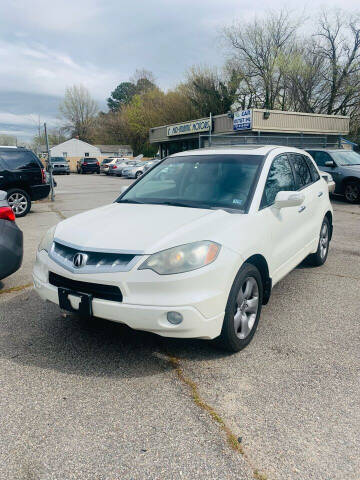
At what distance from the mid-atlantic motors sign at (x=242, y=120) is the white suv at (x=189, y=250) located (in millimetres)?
20425

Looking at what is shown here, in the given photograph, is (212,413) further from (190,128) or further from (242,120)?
(190,128)

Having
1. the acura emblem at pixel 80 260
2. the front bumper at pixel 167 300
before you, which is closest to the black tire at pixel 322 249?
the front bumper at pixel 167 300

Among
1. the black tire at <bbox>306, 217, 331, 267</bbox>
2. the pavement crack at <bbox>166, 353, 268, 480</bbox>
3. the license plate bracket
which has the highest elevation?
the license plate bracket

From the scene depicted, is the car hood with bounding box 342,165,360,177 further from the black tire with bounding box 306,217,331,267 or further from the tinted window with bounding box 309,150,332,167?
the black tire with bounding box 306,217,331,267

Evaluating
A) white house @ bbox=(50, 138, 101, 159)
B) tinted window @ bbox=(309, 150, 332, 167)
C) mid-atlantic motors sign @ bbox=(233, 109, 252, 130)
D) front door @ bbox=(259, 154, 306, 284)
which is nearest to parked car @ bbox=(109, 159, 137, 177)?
mid-atlantic motors sign @ bbox=(233, 109, 252, 130)

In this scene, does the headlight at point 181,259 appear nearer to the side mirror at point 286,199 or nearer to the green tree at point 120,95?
the side mirror at point 286,199

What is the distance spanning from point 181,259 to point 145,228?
49 centimetres

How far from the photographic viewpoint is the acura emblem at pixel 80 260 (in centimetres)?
275

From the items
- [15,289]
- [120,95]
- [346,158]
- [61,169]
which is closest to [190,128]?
[61,169]

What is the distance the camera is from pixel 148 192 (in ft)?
13.3

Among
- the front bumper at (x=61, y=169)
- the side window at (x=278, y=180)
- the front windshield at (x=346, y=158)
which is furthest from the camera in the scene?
the front bumper at (x=61, y=169)

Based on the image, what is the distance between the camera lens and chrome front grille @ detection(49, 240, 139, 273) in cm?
264

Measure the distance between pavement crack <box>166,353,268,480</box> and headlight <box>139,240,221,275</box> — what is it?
812 mm

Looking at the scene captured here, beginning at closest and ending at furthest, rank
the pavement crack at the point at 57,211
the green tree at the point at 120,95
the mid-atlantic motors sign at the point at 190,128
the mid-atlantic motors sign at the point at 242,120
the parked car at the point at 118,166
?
the pavement crack at the point at 57,211, the mid-atlantic motors sign at the point at 242,120, the mid-atlantic motors sign at the point at 190,128, the parked car at the point at 118,166, the green tree at the point at 120,95
